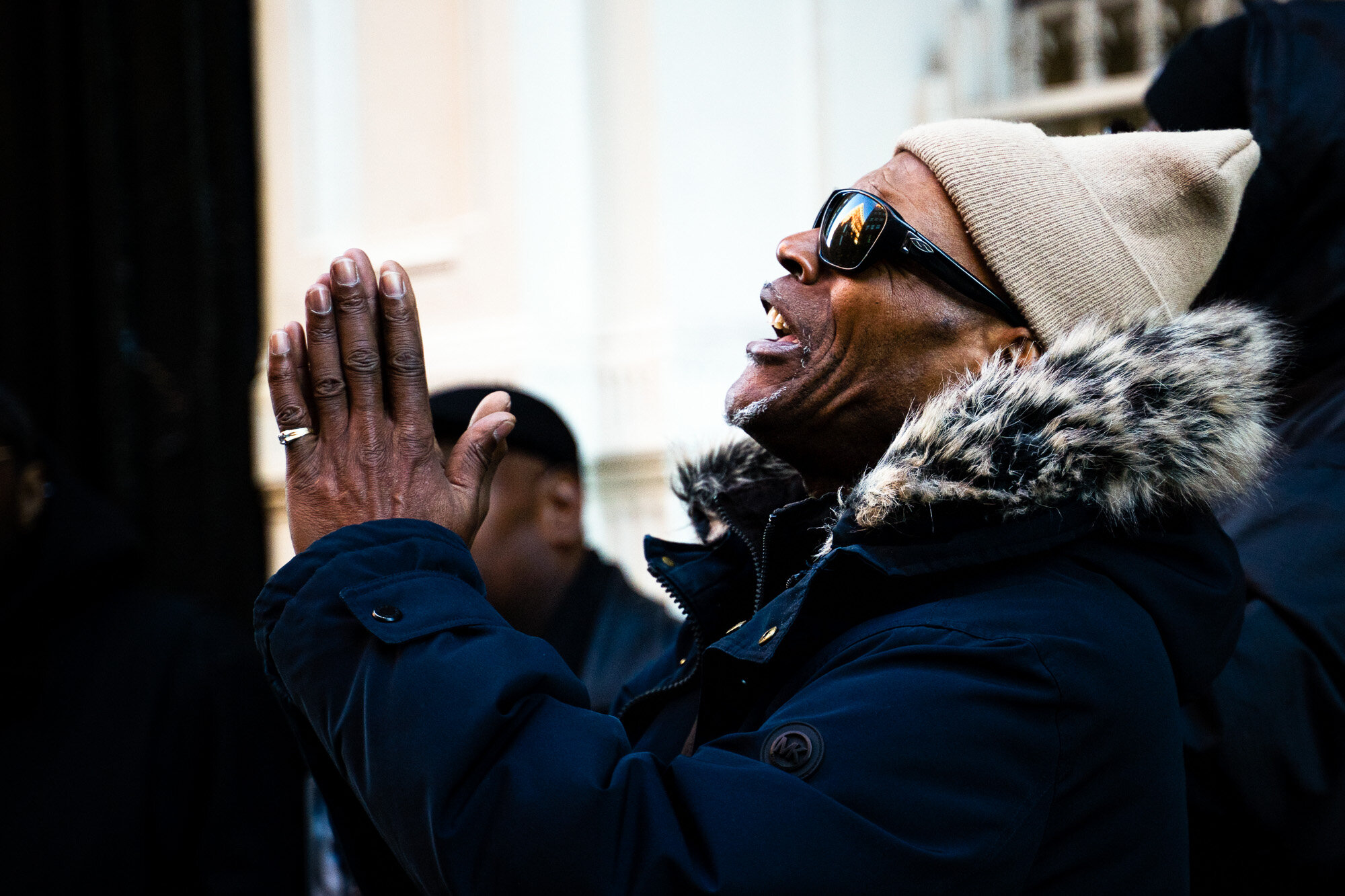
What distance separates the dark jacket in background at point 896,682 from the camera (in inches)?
42.1

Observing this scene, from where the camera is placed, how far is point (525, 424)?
3117 mm

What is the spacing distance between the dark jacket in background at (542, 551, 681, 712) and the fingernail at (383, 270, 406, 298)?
1.52 meters

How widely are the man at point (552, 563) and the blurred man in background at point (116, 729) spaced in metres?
0.62

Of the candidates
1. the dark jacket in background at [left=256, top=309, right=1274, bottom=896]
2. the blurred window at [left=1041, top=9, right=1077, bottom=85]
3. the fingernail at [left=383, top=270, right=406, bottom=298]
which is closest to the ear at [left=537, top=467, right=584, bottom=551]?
the dark jacket in background at [left=256, top=309, right=1274, bottom=896]

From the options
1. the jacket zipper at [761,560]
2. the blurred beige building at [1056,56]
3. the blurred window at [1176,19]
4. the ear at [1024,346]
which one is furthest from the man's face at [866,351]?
the blurred window at [1176,19]

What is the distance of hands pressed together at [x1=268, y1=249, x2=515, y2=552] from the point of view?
4.35ft

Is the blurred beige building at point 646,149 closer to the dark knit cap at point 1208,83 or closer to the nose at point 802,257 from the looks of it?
the dark knit cap at point 1208,83

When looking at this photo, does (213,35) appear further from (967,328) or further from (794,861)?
(794,861)

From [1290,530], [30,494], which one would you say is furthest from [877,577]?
[30,494]

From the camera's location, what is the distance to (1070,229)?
1565 mm

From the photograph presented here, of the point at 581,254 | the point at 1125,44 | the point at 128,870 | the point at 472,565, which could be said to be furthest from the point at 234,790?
the point at 1125,44

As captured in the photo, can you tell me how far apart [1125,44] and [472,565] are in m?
4.12

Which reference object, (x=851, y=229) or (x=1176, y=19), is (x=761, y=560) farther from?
(x=1176, y=19)

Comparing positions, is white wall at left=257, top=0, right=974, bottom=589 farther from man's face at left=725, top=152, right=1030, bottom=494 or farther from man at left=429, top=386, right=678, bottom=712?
man's face at left=725, top=152, right=1030, bottom=494
